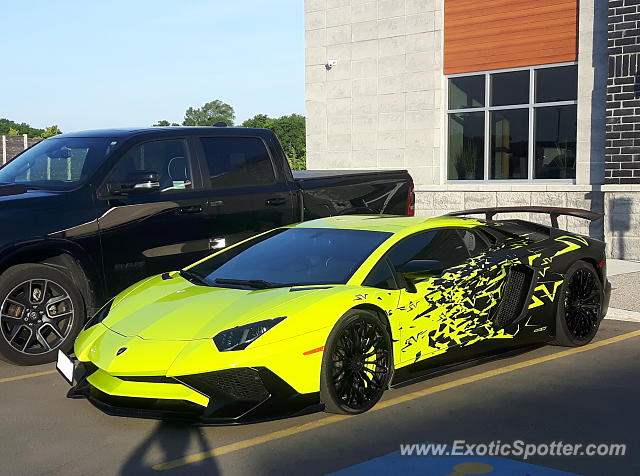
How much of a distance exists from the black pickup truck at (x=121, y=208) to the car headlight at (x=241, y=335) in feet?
8.93

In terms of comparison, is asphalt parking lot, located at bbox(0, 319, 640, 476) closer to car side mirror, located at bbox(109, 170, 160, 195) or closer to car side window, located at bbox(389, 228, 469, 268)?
car side window, located at bbox(389, 228, 469, 268)

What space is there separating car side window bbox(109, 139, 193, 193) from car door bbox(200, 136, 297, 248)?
24 cm

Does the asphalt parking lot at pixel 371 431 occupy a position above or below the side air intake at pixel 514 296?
below

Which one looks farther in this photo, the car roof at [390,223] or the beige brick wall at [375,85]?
the beige brick wall at [375,85]

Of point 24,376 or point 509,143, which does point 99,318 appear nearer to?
point 24,376

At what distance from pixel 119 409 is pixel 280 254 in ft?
6.38

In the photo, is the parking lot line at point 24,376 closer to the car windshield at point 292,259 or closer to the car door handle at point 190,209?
the car windshield at point 292,259

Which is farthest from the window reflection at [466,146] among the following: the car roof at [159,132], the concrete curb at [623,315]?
the car roof at [159,132]

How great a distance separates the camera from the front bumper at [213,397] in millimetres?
5289

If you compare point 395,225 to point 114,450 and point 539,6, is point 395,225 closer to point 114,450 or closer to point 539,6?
point 114,450

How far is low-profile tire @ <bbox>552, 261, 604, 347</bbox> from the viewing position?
7707 millimetres

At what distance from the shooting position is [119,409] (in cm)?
546

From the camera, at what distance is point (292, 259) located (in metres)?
6.73

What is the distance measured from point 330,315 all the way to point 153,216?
3.20 metres
